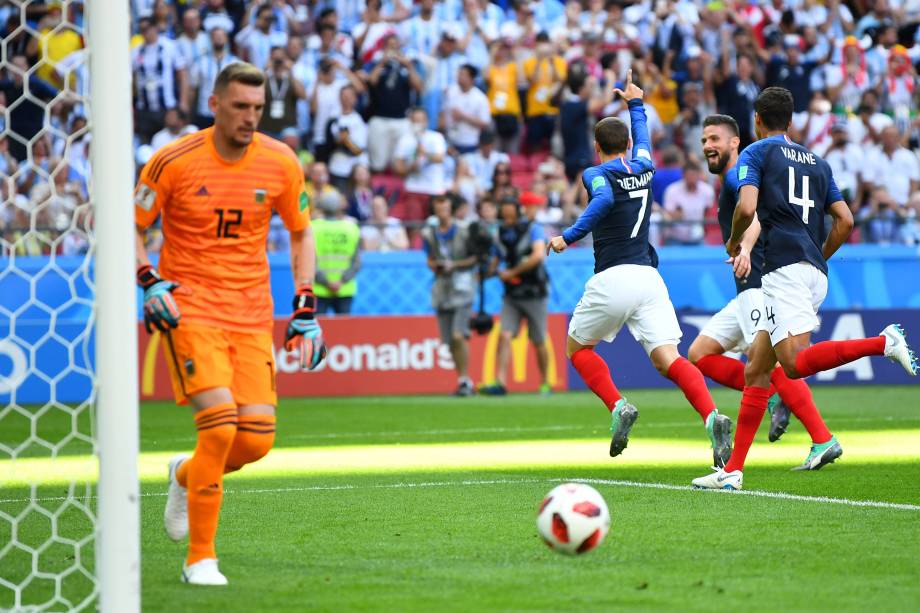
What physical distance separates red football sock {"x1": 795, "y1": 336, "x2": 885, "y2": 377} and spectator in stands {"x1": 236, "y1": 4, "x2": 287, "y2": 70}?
14687 millimetres

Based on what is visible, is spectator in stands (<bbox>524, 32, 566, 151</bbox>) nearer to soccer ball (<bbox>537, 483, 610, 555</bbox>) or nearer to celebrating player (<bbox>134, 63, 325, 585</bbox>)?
celebrating player (<bbox>134, 63, 325, 585</bbox>)

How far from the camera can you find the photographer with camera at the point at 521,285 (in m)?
18.2

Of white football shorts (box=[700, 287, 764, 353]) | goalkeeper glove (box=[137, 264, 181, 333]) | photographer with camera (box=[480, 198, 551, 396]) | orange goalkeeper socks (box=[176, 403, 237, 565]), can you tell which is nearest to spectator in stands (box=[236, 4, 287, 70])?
photographer with camera (box=[480, 198, 551, 396])

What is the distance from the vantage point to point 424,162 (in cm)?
2164

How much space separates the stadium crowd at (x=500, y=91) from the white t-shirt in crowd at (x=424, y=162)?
3 cm

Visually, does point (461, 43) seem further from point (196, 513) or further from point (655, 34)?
point (196, 513)

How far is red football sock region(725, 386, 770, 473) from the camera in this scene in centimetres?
883

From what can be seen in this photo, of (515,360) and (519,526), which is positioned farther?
(515,360)

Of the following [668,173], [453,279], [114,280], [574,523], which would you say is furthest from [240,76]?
[668,173]

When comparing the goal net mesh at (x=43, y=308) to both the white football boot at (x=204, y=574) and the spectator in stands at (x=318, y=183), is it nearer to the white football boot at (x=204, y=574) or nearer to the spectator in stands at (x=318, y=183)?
the white football boot at (x=204, y=574)

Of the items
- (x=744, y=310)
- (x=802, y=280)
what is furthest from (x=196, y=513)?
(x=744, y=310)

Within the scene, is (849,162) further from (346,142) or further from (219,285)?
(219,285)

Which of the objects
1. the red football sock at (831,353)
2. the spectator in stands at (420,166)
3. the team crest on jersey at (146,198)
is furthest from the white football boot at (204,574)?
the spectator in stands at (420,166)

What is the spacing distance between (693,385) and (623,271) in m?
0.95
